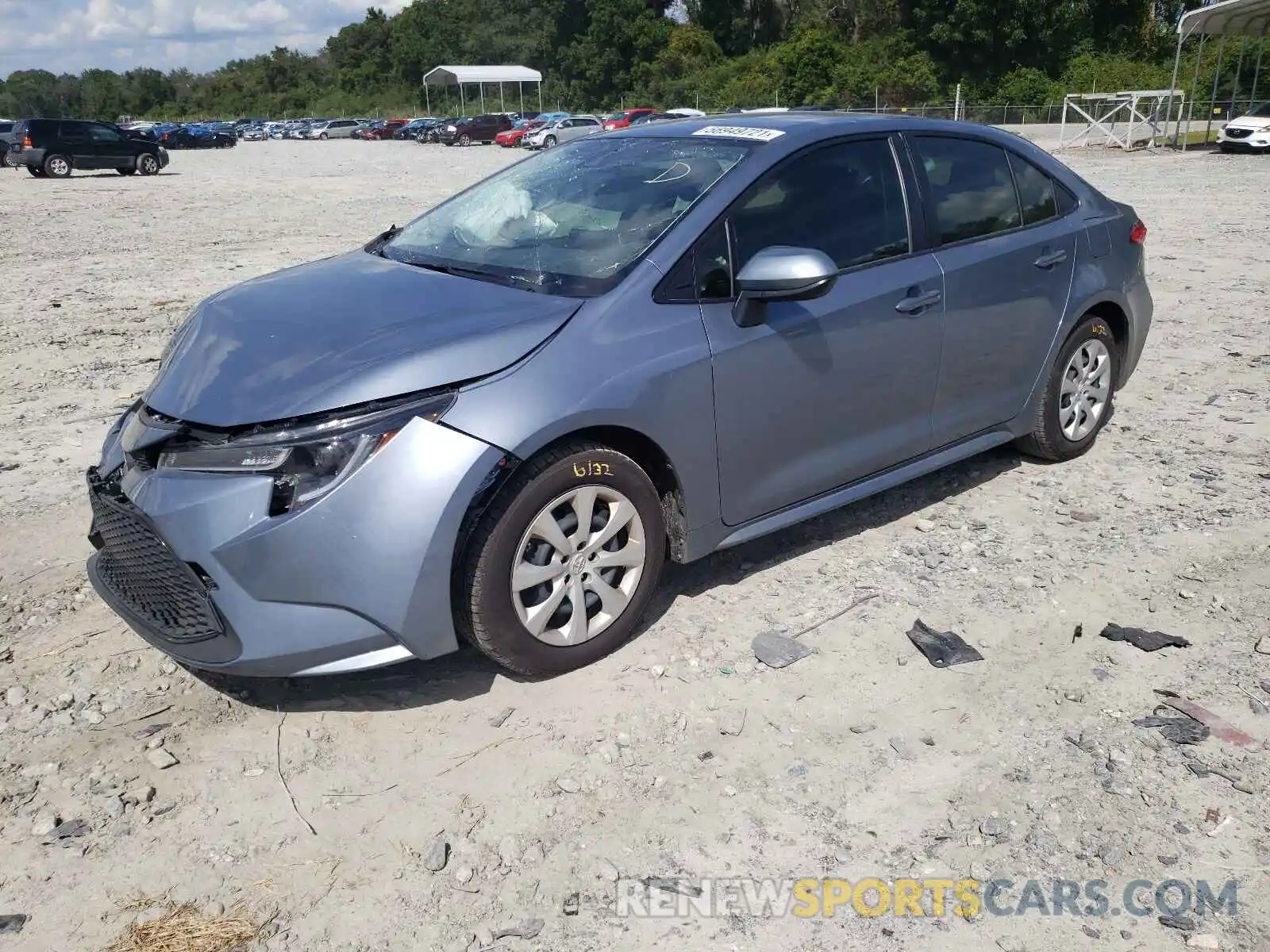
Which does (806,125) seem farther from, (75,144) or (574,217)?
(75,144)

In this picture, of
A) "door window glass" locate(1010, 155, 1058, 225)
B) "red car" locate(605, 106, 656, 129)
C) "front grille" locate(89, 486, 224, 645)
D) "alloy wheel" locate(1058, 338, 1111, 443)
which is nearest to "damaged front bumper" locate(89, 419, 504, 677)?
"front grille" locate(89, 486, 224, 645)

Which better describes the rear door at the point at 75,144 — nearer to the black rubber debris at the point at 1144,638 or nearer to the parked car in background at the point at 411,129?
the parked car in background at the point at 411,129

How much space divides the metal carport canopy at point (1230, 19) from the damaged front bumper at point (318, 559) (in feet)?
95.7

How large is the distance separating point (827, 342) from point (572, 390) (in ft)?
3.80

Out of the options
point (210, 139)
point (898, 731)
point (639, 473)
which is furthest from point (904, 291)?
point (210, 139)

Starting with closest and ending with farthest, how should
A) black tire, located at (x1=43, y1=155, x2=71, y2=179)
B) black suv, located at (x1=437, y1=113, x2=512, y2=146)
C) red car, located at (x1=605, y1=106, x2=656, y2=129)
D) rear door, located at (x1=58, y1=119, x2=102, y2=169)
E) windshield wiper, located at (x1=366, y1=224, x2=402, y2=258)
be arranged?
windshield wiper, located at (x1=366, y1=224, x2=402, y2=258) → rear door, located at (x1=58, y1=119, x2=102, y2=169) → black tire, located at (x1=43, y1=155, x2=71, y2=179) → red car, located at (x1=605, y1=106, x2=656, y2=129) → black suv, located at (x1=437, y1=113, x2=512, y2=146)

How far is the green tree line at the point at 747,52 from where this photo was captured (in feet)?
164

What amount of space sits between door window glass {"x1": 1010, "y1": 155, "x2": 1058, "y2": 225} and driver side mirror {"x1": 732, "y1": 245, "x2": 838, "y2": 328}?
71.6 inches

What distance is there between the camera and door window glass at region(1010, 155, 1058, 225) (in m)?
4.98

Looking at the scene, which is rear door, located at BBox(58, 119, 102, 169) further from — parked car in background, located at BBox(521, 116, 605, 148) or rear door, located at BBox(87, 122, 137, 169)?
parked car in background, located at BBox(521, 116, 605, 148)

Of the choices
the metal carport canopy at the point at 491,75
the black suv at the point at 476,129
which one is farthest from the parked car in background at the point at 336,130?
the black suv at the point at 476,129

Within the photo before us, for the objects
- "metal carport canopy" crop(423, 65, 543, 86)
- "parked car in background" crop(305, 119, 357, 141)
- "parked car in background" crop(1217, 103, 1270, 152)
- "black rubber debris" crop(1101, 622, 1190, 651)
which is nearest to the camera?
"black rubber debris" crop(1101, 622, 1190, 651)

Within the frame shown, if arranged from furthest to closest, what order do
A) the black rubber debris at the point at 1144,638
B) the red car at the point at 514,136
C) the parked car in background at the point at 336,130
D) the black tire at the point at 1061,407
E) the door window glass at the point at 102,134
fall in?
the parked car in background at the point at 336,130
the red car at the point at 514,136
the door window glass at the point at 102,134
the black tire at the point at 1061,407
the black rubber debris at the point at 1144,638

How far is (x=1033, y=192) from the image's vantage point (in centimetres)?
505
